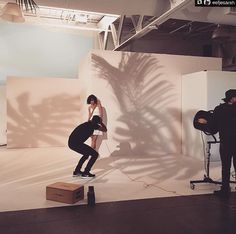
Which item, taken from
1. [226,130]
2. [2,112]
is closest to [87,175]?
[226,130]

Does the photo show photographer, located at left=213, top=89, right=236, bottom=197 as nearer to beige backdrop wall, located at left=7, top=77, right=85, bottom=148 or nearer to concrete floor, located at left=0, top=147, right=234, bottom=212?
concrete floor, located at left=0, top=147, right=234, bottom=212

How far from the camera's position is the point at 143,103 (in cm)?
781

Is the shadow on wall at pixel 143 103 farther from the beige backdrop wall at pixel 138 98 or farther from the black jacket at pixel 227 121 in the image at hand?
the black jacket at pixel 227 121

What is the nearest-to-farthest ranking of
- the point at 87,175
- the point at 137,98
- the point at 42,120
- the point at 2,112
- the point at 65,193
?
the point at 65,193 < the point at 87,175 < the point at 137,98 < the point at 42,120 < the point at 2,112

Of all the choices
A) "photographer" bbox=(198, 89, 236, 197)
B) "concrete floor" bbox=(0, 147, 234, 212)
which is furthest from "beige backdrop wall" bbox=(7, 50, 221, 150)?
"photographer" bbox=(198, 89, 236, 197)

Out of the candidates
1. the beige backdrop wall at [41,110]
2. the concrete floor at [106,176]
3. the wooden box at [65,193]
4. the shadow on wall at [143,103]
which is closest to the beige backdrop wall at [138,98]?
the shadow on wall at [143,103]

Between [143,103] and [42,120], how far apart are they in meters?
3.26

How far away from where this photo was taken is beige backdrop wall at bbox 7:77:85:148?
8.98 meters

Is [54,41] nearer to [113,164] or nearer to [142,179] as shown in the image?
[113,164]

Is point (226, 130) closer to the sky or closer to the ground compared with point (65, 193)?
closer to the sky

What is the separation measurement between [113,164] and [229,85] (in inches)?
126

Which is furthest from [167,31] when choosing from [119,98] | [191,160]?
[191,160]

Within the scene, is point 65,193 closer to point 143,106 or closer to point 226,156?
point 226,156

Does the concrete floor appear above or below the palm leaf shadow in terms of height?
below
